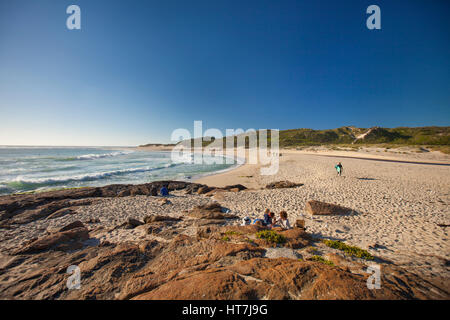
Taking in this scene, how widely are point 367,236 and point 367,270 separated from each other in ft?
12.5

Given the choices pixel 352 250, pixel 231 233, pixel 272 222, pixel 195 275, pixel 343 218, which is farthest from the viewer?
pixel 343 218

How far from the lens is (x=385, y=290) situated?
2801 mm

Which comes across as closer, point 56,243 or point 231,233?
point 56,243

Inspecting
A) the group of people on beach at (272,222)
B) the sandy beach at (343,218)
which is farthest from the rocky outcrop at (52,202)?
the group of people on beach at (272,222)

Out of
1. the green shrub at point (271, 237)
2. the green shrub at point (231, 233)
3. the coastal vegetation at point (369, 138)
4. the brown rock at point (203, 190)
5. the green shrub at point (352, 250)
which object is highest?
the coastal vegetation at point (369, 138)

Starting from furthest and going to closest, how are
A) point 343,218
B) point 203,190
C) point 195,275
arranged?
1. point 203,190
2. point 343,218
3. point 195,275

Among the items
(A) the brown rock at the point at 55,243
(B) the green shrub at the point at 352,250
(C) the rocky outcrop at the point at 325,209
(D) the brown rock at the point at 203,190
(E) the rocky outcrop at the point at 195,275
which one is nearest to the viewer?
(E) the rocky outcrop at the point at 195,275

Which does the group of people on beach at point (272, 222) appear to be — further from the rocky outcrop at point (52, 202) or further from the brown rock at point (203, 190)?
the brown rock at point (203, 190)

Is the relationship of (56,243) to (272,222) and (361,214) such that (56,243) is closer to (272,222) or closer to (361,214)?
(272,222)

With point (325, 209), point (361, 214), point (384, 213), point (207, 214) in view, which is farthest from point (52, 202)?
point (384, 213)

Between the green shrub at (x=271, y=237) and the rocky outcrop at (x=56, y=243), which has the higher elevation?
the green shrub at (x=271, y=237)

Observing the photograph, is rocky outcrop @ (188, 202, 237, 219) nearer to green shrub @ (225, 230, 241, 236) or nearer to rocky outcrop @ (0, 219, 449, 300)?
green shrub @ (225, 230, 241, 236)

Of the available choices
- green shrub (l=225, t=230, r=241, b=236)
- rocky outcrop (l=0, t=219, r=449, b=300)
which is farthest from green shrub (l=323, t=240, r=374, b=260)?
green shrub (l=225, t=230, r=241, b=236)
